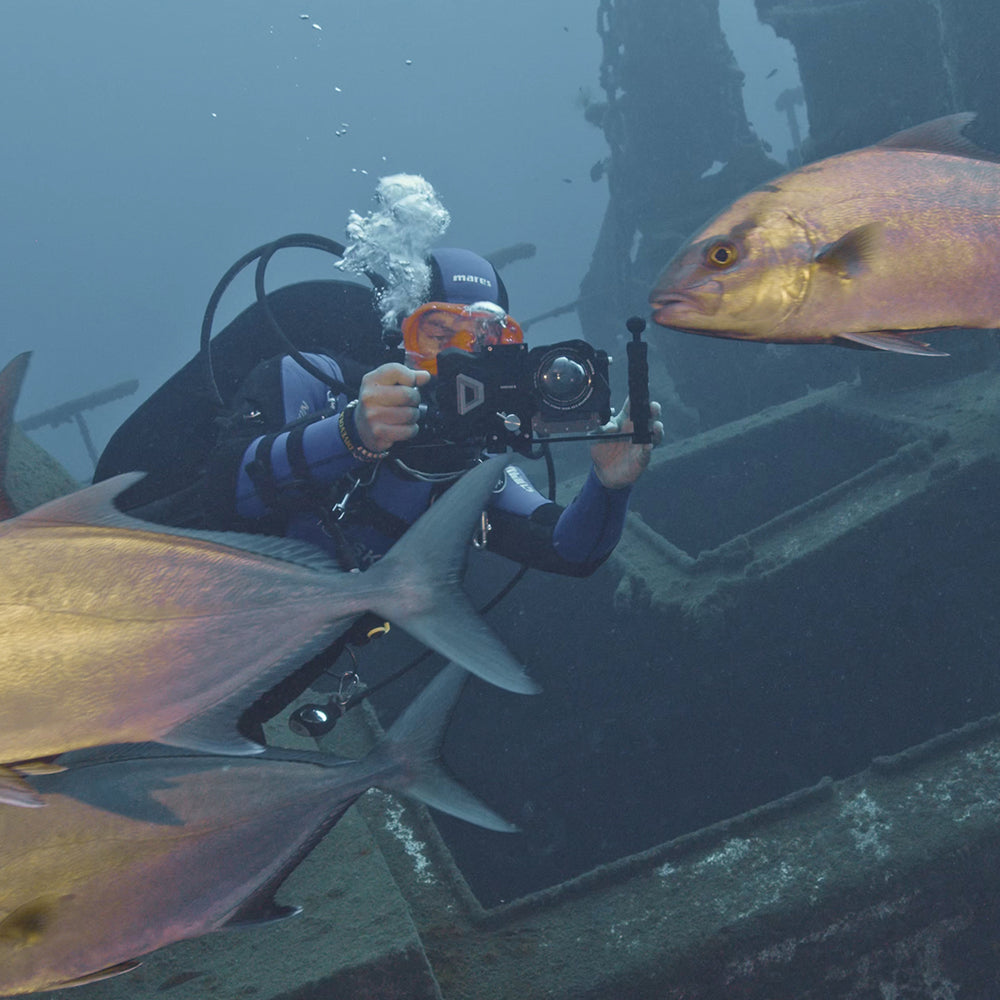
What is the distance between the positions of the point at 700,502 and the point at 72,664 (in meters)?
7.84

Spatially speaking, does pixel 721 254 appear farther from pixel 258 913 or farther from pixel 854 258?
pixel 258 913

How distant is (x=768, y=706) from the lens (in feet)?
17.4

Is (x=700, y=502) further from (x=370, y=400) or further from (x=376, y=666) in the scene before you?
(x=370, y=400)

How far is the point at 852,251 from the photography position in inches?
46.4

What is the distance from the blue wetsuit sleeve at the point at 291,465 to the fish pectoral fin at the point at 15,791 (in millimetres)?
1283

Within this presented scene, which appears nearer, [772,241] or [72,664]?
[772,241]

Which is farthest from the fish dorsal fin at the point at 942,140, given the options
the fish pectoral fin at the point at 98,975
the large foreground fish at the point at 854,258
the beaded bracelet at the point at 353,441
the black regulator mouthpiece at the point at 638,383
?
the fish pectoral fin at the point at 98,975

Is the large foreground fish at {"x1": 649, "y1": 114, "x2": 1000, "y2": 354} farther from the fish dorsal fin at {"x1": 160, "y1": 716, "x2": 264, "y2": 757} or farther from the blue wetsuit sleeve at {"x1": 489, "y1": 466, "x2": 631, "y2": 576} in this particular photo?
the blue wetsuit sleeve at {"x1": 489, "y1": 466, "x2": 631, "y2": 576}

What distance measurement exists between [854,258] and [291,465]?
1.91 metres

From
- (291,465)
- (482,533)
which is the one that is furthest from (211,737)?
(482,533)

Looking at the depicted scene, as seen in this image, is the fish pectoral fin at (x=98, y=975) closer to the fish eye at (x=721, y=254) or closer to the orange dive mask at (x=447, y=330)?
the fish eye at (x=721, y=254)

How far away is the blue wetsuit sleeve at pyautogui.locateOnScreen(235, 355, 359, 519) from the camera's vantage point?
248 cm

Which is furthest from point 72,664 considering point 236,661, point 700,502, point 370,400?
point 700,502

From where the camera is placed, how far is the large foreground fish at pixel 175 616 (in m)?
1.39
